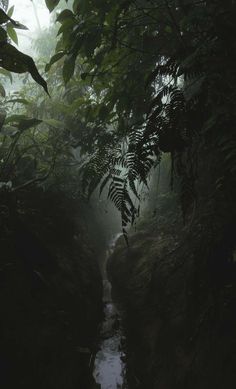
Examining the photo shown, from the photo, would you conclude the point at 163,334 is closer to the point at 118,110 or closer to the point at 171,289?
the point at 171,289

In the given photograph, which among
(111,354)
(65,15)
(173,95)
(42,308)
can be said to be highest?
(65,15)

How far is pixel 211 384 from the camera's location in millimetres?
2561

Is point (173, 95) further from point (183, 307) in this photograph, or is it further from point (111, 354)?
point (111, 354)

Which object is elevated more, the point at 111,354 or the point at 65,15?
the point at 65,15

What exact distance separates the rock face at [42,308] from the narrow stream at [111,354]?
14cm

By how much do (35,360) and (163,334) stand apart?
150cm

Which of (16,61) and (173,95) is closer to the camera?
(173,95)

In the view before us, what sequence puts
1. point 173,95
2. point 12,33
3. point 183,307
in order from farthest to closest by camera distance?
point 183,307 < point 12,33 < point 173,95

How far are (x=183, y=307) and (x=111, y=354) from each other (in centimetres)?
129

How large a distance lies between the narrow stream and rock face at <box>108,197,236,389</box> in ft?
0.43

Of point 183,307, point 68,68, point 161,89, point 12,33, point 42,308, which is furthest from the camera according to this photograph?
point 183,307

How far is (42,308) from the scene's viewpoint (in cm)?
345

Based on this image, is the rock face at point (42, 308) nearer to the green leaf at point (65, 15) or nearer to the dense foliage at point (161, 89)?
the dense foliage at point (161, 89)

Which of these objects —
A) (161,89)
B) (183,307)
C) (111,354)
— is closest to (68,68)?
(161,89)
